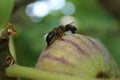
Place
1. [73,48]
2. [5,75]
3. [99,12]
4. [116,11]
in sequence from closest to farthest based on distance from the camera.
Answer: [5,75] < [73,48] < [116,11] < [99,12]

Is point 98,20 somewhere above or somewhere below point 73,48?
below

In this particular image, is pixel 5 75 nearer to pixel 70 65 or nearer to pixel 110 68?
pixel 70 65

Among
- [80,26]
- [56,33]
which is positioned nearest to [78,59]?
[56,33]

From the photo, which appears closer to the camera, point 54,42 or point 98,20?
point 54,42

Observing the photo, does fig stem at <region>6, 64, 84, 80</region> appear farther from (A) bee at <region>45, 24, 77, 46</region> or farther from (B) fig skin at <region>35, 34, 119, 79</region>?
(A) bee at <region>45, 24, 77, 46</region>

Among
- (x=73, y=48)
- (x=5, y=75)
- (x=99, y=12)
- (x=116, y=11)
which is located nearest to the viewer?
(x=5, y=75)

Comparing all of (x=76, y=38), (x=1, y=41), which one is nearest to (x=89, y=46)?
(x=76, y=38)

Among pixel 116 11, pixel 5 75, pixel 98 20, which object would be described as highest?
pixel 5 75

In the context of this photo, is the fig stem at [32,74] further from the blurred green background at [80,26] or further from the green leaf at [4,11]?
the blurred green background at [80,26]
